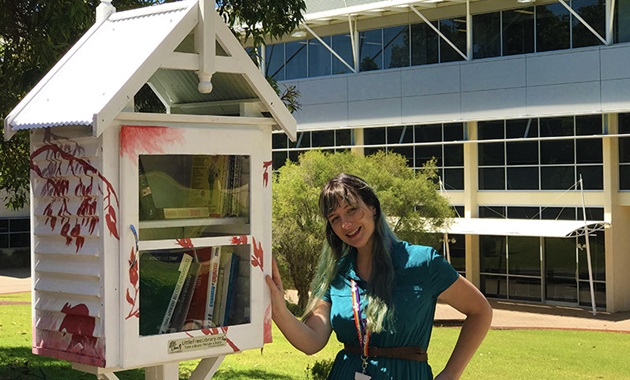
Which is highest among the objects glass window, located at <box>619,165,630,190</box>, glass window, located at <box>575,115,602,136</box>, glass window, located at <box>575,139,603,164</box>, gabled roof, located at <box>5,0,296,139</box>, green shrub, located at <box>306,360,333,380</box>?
glass window, located at <box>575,115,602,136</box>

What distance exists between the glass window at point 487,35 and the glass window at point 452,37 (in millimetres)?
409

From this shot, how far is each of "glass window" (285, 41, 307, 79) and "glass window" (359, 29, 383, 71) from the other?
2.62 metres

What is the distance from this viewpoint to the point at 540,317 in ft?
90.3

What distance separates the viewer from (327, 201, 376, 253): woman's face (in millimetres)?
3771

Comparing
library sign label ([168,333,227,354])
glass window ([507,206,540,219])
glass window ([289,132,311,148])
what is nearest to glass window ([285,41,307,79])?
glass window ([289,132,311,148])

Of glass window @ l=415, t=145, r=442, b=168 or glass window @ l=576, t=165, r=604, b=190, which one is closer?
glass window @ l=576, t=165, r=604, b=190

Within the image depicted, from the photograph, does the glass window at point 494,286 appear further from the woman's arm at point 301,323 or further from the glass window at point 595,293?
the woman's arm at point 301,323

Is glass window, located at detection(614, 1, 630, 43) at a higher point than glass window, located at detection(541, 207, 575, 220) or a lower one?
higher

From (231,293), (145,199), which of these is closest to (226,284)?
(231,293)

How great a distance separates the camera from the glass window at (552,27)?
29125 mm

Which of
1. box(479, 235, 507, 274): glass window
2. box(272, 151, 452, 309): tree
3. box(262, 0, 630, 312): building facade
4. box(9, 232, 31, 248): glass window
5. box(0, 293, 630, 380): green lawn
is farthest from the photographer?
box(9, 232, 31, 248): glass window

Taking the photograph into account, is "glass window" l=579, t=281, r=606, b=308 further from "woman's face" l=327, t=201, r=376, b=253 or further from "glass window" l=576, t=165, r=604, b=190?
"woman's face" l=327, t=201, r=376, b=253

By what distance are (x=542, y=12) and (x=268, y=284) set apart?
27301mm

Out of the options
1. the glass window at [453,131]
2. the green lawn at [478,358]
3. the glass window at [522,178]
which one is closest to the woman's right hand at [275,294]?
the green lawn at [478,358]
